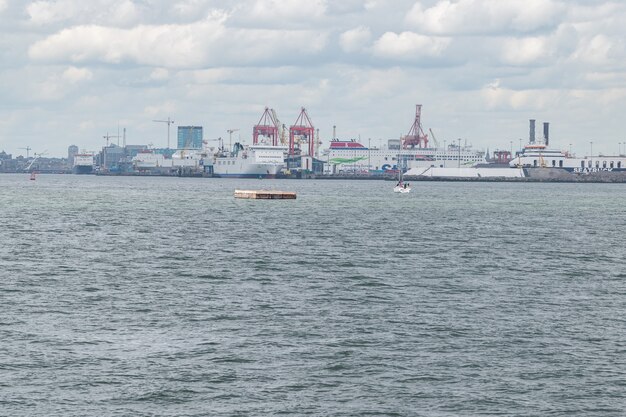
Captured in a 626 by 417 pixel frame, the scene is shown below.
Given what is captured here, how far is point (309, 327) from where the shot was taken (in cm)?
3881

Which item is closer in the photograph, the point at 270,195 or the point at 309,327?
the point at 309,327

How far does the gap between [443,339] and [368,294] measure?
11.7 metres

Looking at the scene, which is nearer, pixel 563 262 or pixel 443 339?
pixel 443 339

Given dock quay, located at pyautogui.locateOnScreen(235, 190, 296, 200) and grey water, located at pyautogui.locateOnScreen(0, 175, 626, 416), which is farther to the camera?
dock quay, located at pyautogui.locateOnScreen(235, 190, 296, 200)

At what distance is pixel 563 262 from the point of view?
6469cm

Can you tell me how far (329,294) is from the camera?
47.9 metres

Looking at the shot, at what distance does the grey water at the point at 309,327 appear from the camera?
1139 inches

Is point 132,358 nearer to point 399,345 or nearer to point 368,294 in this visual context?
point 399,345

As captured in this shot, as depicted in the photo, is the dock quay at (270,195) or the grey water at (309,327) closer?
the grey water at (309,327)

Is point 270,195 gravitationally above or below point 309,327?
above

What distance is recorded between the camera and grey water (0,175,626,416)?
94.9ft

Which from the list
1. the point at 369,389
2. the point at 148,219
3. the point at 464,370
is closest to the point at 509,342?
the point at 464,370

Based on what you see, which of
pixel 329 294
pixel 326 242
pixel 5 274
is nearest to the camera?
pixel 329 294

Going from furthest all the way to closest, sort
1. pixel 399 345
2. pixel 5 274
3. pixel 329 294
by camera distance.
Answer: pixel 5 274, pixel 329 294, pixel 399 345
